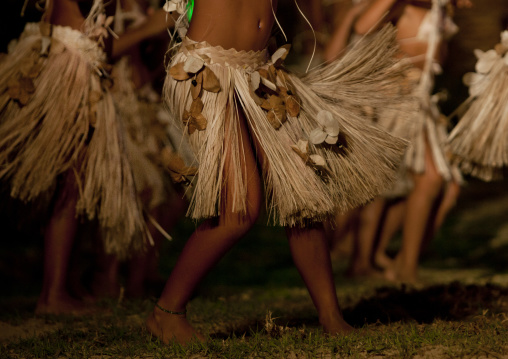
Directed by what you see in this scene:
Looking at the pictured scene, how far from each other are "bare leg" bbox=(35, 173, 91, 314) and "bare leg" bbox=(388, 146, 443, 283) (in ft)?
6.15

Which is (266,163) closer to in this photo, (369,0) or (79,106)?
(79,106)

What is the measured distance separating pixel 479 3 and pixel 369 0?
4.12m

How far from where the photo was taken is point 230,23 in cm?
221

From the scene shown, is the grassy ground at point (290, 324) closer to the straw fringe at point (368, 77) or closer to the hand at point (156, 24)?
the straw fringe at point (368, 77)

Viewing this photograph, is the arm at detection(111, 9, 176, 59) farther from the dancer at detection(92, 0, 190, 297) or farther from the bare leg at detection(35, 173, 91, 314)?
the bare leg at detection(35, 173, 91, 314)

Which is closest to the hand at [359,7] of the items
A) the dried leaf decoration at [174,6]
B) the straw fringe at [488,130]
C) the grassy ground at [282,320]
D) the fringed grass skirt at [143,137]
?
the straw fringe at [488,130]

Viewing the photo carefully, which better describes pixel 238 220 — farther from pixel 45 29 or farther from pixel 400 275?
pixel 400 275

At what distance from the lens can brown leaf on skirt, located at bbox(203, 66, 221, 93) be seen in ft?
7.16

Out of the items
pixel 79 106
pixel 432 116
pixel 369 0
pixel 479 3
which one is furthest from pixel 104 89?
pixel 479 3

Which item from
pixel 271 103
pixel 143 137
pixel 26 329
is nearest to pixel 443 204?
pixel 143 137

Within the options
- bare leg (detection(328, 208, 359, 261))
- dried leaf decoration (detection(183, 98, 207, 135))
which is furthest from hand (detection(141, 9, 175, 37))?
bare leg (detection(328, 208, 359, 261))

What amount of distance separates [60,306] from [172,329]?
847 mm

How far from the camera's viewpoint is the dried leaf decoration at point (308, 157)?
220cm

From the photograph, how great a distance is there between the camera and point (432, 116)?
3.84m
